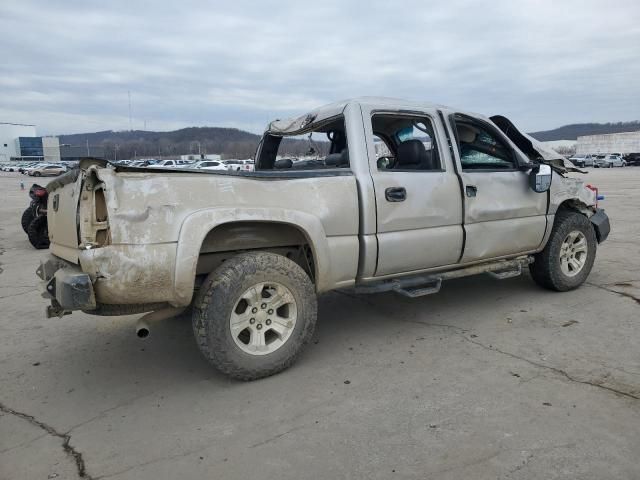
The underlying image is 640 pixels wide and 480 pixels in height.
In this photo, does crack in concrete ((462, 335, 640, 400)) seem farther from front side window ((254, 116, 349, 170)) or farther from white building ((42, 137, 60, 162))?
white building ((42, 137, 60, 162))

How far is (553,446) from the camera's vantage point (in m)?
2.51

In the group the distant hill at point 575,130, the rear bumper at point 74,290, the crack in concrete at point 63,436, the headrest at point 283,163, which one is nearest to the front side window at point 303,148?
the headrest at point 283,163

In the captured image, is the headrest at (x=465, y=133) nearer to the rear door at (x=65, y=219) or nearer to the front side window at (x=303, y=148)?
the front side window at (x=303, y=148)

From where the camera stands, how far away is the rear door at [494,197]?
4342mm

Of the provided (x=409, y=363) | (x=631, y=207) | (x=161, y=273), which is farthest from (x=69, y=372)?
(x=631, y=207)

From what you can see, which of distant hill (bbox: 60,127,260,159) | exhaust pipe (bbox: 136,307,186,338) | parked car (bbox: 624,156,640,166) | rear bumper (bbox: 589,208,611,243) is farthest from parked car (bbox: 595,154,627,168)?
exhaust pipe (bbox: 136,307,186,338)

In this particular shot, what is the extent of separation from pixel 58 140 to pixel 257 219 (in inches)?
5410

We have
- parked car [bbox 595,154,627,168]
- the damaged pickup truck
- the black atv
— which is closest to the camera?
the damaged pickup truck

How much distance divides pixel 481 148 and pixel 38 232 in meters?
8.18

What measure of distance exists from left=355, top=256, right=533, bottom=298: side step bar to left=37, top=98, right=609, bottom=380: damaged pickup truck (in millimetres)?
20

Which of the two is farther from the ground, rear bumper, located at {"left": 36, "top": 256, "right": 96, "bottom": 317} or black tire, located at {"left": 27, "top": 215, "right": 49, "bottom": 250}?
rear bumper, located at {"left": 36, "top": 256, "right": 96, "bottom": 317}

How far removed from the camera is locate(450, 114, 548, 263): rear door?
4.34 meters

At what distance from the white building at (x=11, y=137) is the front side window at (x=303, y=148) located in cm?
14483

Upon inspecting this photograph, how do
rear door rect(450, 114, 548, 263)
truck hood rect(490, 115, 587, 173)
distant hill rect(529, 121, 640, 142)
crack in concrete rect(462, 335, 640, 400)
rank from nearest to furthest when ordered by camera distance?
crack in concrete rect(462, 335, 640, 400) < rear door rect(450, 114, 548, 263) < truck hood rect(490, 115, 587, 173) < distant hill rect(529, 121, 640, 142)
